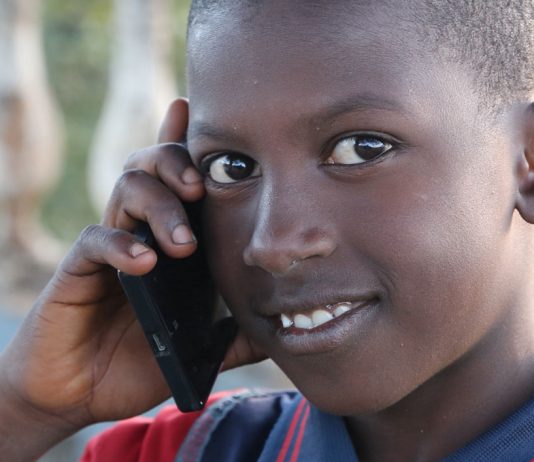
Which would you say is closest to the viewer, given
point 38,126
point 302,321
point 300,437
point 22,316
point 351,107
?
point 351,107

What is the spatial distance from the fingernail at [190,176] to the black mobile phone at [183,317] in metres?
0.06

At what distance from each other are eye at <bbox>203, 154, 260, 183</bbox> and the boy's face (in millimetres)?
46

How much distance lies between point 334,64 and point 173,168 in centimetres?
52

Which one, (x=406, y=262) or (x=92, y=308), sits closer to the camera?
(x=406, y=262)

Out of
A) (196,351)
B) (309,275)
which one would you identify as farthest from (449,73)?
(196,351)

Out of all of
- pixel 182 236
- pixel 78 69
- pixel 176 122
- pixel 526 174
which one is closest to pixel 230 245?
pixel 182 236

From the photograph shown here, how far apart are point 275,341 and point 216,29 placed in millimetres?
570

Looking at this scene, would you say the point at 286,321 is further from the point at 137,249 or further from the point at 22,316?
the point at 22,316

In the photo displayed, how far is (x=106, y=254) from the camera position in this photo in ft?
6.93

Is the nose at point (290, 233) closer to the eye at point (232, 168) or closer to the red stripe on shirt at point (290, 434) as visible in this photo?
the eye at point (232, 168)

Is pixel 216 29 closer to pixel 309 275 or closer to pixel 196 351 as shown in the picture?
pixel 309 275

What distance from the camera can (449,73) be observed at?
1.85 meters

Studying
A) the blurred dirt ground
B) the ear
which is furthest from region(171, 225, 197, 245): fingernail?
the blurred dirt ground

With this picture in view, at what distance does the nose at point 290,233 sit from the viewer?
1.80m
